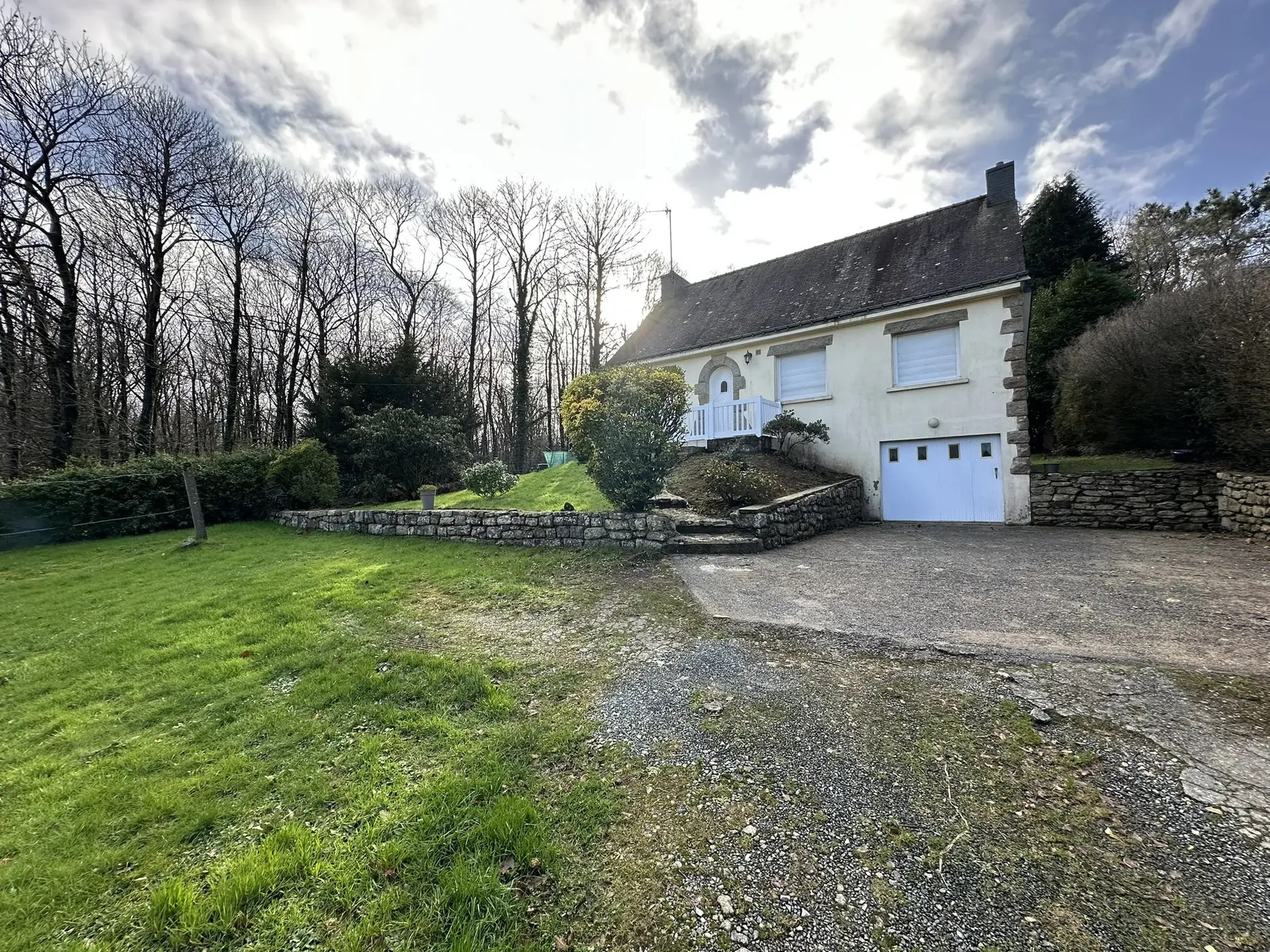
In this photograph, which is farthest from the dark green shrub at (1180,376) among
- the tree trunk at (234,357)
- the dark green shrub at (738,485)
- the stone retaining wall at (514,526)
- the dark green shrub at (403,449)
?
the tree trunk at (234,357)

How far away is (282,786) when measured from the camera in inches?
104

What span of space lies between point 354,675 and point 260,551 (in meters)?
6.79

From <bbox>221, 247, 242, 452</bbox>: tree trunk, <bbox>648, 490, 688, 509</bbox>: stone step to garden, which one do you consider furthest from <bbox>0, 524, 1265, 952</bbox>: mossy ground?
<bbox>221, 247, 242, 452</bbox>: tree trunk

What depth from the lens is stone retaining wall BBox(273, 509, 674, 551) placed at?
748 centimetres

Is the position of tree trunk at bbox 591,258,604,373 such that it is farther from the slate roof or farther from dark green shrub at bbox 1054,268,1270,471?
dark green shrub at bbox 1054,268,1270,471

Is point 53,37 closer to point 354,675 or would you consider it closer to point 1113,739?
point 354,675

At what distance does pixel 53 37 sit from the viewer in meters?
12.1

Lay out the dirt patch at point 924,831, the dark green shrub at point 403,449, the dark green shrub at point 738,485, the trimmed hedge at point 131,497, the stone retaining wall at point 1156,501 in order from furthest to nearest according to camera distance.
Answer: the dark green shrub at point 403,449 < the trimmed hedge at point 131,497 < the dark green shrub at point 738,485 < the stone retaining wall at point 1156,501 < the dirt patch at point 924,831

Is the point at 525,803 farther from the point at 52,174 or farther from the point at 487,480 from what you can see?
the point at 52,174

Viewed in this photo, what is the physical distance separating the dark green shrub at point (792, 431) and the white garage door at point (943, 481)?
148 cm

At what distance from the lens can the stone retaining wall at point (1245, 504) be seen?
7195mm

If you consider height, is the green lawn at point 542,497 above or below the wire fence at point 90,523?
above

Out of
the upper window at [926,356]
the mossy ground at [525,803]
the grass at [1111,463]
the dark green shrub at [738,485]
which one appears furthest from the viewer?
the upper window at [926,356]

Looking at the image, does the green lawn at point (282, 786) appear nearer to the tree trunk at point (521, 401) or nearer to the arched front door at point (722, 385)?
the arched front door at point (722, 385)
